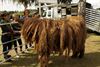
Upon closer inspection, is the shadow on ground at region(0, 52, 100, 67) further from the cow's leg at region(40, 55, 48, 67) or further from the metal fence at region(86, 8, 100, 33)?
the metal fence at region(86, 8, 100, 33)

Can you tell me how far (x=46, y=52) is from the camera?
8.53 metres

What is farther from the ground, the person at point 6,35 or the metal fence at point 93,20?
the person at point 6,35

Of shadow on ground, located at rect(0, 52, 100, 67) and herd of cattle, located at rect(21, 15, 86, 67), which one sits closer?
herd of cattle, located at rect(21, 15, 86, 67)

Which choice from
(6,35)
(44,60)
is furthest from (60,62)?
(6,35)

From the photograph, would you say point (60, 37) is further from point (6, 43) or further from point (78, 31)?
point (6, 43)

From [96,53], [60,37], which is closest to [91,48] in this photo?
[96,53]

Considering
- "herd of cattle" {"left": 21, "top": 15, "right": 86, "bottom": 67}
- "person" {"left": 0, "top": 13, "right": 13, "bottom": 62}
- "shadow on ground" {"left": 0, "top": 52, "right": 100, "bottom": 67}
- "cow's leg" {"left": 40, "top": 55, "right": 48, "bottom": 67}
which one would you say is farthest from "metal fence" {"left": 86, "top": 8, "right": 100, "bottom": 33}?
"cow's leg" {"left": 40, "top": 55, "right": 48, "bottom": 67}

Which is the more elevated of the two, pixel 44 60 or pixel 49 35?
pixel 49 35

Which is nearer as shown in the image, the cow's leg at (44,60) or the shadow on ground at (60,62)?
the cow's leg at (44,60)

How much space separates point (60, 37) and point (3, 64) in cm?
236

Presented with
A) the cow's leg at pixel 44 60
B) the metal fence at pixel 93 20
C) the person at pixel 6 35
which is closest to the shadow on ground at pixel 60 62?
the person at pixel 6 35

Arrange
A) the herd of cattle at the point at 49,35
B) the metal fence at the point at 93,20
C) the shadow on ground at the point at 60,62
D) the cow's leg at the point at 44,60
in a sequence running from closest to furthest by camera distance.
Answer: the herd of cattle at the point at 49,35, the cow's leg at the point at 44,60, the shadow on ground at the point at 60,62, the metal fence at the point at 93,20

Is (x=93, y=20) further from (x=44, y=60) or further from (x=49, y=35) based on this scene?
(x=49, y=35)

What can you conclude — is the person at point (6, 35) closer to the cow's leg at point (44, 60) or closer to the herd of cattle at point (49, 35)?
the herd of cattle at point (49, 35)
